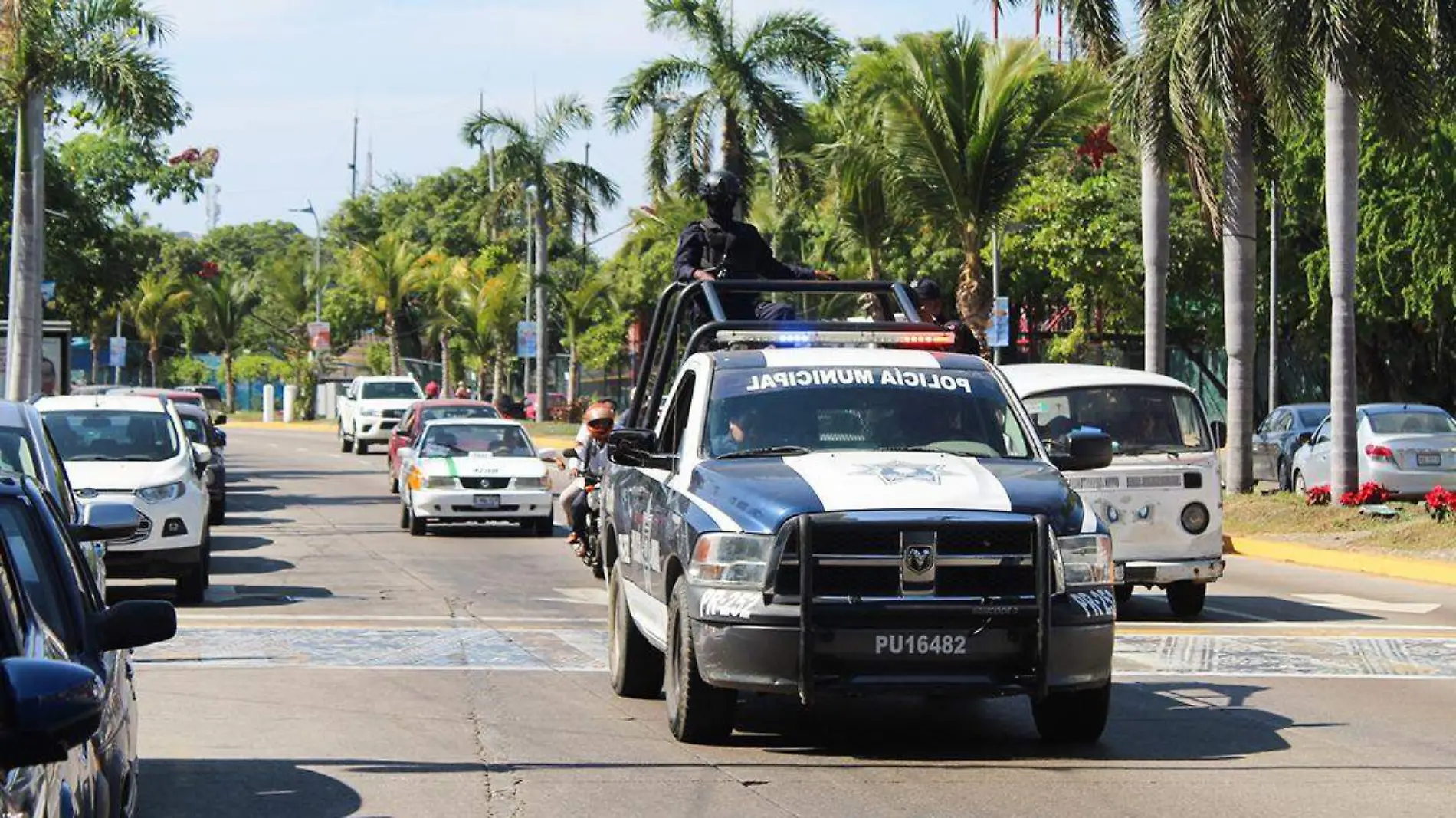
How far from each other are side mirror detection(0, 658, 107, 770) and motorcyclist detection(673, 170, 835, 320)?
10.0 m

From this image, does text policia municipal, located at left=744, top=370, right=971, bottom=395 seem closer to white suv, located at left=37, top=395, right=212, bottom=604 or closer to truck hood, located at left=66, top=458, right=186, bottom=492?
white suv, located at left=37, top=395, right=212, bottom=604

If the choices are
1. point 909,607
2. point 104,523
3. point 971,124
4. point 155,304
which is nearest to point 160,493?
point 104,523

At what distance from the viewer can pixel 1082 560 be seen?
9.89m

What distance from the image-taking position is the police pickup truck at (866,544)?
9.55m

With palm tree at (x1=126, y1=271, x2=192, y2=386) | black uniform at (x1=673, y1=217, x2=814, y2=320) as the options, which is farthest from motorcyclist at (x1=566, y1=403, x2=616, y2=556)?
palm tree at (x1=126, y1=271, x2=192, y2=386)

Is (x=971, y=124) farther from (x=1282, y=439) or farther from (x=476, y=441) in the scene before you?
(x=476, y=441)

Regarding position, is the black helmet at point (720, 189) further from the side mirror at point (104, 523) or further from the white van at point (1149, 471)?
the side mirror at point (104, 523)

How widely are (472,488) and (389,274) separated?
50.0 metres

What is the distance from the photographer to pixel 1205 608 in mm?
18219

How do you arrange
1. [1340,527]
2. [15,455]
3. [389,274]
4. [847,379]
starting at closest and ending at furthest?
[15,455]
[847,379]
[1340,527]
[389,274]

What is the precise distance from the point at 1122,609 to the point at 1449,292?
29749 millimetres

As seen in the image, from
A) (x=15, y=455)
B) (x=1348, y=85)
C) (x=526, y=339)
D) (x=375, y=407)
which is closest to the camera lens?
(x=15, y=455)

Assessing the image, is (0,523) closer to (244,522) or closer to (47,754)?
(47,754)

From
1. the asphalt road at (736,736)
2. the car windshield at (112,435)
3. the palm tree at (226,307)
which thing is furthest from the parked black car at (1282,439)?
the palm tree at (226,307)
